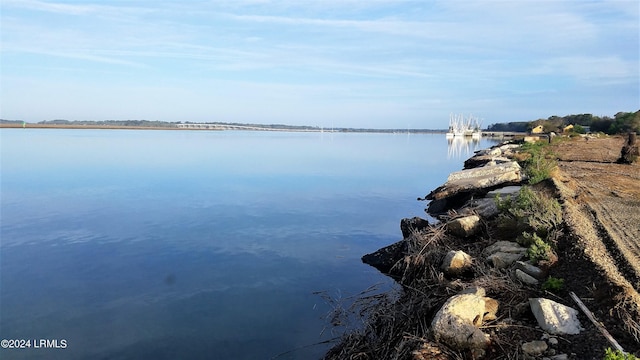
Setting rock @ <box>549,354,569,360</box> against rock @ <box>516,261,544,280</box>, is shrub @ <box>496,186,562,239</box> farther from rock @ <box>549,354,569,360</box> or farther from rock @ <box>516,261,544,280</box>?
rock @ <box>549,354,569,360</box>

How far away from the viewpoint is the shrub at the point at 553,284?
6391 millimetres

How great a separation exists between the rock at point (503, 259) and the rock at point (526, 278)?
0.75m

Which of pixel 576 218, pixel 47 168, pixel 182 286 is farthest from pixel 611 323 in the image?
pixel 47 168

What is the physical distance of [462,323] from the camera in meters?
5.54

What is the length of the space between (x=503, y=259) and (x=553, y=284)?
150 cm

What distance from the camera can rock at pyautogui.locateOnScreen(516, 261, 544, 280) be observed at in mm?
6953

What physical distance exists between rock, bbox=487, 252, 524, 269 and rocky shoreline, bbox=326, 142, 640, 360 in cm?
2

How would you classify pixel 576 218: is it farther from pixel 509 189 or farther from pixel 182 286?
pixel 182 286

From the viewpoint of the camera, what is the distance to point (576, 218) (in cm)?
927

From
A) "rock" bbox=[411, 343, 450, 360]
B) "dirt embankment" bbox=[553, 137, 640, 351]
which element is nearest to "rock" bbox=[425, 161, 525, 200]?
"dirt embankment" bbox=[553, 137, 640, 351]

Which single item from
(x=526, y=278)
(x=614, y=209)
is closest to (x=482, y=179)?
(x=614, y=209)

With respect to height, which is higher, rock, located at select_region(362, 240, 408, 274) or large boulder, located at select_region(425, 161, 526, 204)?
large boulder, located at select_region(425, 161, 526, 204)

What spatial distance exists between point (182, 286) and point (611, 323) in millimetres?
8159

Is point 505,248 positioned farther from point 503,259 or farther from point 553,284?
point 553,284
